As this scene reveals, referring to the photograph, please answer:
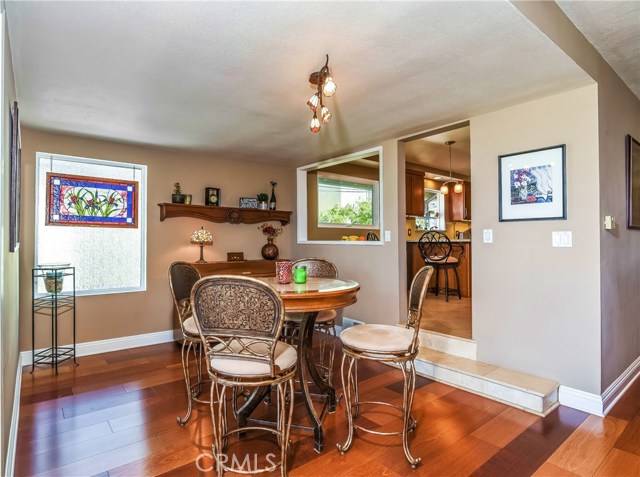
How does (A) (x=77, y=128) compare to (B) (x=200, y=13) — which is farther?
(A) (x=77, y=128)

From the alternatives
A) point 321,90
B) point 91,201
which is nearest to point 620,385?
point 321,90

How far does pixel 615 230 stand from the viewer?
2658 millimetres

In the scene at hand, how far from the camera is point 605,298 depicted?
8.13ft

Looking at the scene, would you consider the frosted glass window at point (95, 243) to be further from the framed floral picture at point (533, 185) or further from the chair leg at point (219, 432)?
the framed floral picture at point (533, 185)

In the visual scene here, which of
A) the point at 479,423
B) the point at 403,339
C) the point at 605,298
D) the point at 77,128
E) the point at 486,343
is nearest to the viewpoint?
the point at 403,339

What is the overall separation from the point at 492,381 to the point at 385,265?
1601 millimetres

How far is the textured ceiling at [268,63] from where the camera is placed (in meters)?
1.71

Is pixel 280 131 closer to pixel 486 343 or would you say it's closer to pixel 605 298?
pixel 486 343

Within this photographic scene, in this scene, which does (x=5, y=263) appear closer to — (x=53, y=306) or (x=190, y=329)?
(x=190, y=329)

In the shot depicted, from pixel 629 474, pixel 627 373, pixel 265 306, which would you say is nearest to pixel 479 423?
pixel 629 474

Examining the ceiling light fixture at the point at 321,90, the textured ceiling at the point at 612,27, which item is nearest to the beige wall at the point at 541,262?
the textured ceiling at the point at 612,27

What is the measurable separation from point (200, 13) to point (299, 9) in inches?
18.7

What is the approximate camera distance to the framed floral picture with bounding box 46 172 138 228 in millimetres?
3621

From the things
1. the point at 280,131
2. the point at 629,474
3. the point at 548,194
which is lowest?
the point at 629,474
